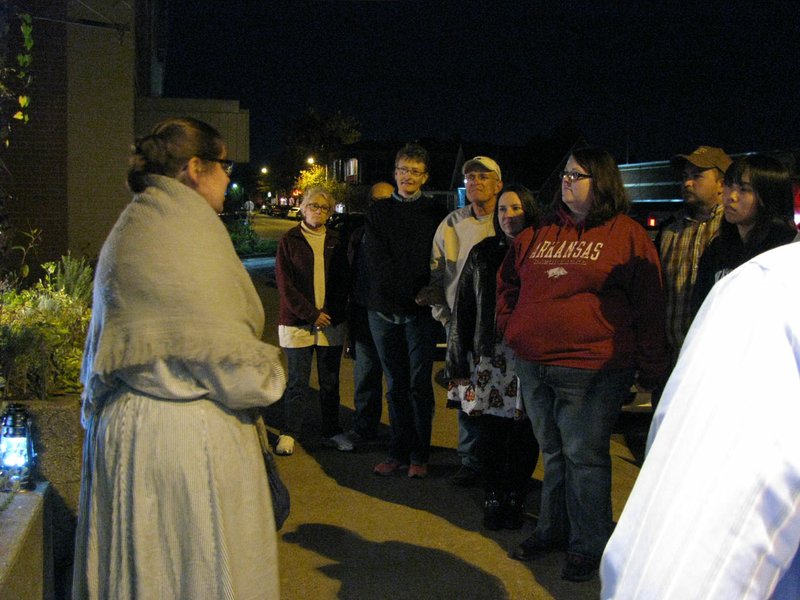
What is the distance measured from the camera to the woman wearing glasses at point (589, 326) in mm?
4184

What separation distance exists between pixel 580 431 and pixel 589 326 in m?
0.54

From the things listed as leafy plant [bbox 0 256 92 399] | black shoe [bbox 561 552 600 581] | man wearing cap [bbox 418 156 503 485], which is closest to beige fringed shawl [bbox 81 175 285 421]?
leafy plant [bbox 0 256 92 399]

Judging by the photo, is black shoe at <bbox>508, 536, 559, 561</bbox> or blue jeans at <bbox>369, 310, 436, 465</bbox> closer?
black shoe at <bbox>508, 536, 559, 561</bbox>

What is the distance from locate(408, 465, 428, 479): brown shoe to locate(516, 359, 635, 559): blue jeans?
1656 mm

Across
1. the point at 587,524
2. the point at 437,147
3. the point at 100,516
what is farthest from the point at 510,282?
the point at 437,147

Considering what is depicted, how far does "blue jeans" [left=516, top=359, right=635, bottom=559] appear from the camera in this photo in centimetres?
422

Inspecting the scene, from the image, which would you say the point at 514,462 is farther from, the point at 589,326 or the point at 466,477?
the point at 589,326

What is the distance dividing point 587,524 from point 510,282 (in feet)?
4.49

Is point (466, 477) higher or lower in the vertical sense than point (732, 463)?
lower

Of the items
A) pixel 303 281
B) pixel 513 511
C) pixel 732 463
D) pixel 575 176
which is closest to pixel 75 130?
pixel 303 281

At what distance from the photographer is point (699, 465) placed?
39.1 inches

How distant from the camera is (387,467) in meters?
6.07

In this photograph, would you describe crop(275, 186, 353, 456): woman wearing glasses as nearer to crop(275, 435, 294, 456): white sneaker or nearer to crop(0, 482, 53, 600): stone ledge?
crop(275, 435, 294, 456): white sneaker

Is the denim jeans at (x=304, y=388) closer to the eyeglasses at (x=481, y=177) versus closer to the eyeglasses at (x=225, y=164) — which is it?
the eyeglasses at (x=481, y=177)
